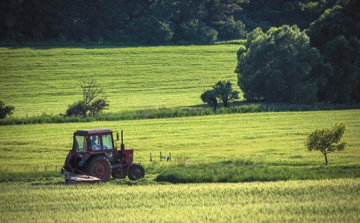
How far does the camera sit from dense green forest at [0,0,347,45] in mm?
91338

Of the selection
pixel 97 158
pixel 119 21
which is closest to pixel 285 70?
pixel 119 21

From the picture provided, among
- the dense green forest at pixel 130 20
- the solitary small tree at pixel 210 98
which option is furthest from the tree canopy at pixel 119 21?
the solitary small tree at pixel 210 98

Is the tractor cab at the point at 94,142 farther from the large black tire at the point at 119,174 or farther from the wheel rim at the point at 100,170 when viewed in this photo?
the large black tire at the point at 119,174

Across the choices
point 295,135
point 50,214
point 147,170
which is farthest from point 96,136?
point 295,135

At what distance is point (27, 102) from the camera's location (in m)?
71.1

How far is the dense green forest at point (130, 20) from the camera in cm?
9134

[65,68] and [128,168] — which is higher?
[65,68]

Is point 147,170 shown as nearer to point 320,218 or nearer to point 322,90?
point 320,218

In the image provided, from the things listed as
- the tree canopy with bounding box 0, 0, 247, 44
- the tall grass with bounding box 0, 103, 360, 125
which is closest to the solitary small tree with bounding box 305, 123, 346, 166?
the tall grass with bounding box 0, 103, 360, 125

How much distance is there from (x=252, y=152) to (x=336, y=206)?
700 inches

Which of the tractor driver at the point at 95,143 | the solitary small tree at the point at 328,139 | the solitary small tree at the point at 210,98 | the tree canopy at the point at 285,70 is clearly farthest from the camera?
the tree canopy at the point at 285,70

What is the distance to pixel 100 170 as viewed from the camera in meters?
25.4

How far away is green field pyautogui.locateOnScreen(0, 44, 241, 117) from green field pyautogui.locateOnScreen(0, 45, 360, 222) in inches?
11.4

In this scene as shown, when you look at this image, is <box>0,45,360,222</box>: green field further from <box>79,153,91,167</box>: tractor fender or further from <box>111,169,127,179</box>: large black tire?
<box>79,153,91,167</box>: tractor fender
